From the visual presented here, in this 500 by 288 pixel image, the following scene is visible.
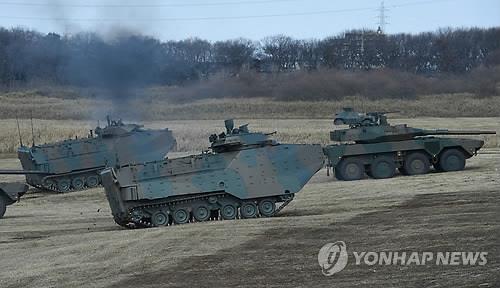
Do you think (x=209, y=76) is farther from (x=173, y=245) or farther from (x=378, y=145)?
(x=173, y=245)

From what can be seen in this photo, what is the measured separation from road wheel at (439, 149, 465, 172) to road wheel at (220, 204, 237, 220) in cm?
1229

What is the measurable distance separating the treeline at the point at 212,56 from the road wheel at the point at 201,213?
1149 cm

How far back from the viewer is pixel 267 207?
2294cm

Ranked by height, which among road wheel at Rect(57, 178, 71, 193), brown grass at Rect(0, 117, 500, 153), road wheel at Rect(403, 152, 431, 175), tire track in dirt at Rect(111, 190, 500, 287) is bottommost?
road wheel at Rect(57, 178, 71, 193)

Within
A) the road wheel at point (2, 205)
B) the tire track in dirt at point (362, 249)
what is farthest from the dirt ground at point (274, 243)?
the road wheel at point (2, 205)

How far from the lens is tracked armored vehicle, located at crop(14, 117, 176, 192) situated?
35.6 metres

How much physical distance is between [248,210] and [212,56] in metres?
23.3

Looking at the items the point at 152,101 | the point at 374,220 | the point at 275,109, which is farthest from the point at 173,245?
the point at 275,109

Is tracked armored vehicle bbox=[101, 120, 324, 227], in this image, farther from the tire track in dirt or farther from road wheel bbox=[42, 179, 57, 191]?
road wheel bbox=[42, 179, 57, 191]

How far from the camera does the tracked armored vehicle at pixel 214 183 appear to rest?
2220 centimetres

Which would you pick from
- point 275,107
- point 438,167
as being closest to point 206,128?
point 275,107

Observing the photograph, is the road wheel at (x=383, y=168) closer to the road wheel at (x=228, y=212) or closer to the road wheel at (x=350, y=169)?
the road wheel at (x=350, y=169)

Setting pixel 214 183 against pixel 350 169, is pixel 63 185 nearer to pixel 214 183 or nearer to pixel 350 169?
pixel 350 169

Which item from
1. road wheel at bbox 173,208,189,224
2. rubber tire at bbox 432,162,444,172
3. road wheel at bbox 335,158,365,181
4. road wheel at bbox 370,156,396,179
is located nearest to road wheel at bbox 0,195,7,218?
road wheel at bbox 173,208,189,224
